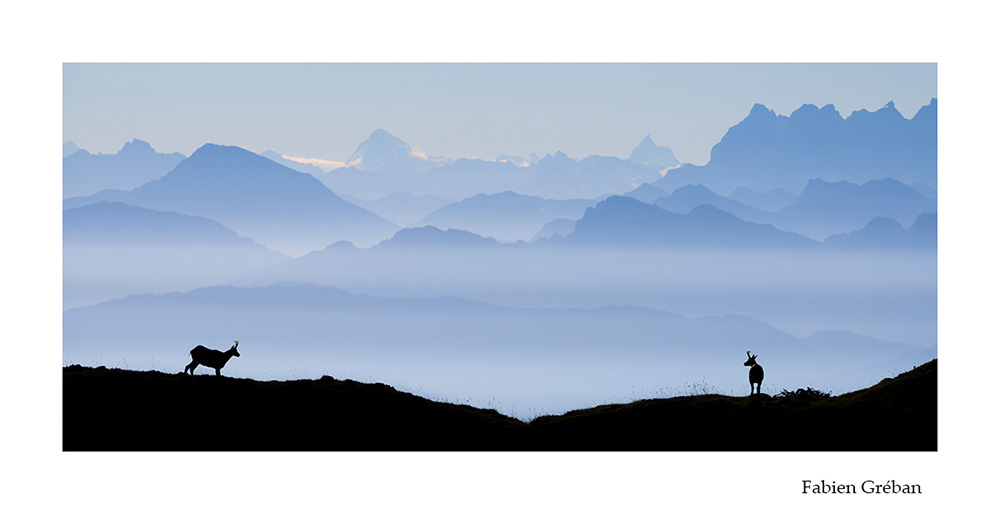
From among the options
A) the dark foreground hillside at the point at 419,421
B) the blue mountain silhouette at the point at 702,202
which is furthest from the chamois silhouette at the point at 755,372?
the blue mountain silhouette at the point at 702,202

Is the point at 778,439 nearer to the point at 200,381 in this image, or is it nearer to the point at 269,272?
the point at 200,381

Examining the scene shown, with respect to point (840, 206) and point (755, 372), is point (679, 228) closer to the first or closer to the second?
point (840, 206)

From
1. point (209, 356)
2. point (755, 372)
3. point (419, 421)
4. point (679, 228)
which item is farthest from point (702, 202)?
point (209, 356)

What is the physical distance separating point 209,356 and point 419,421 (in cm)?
795

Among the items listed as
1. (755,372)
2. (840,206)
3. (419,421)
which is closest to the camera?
(755,372)

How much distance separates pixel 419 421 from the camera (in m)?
29.7

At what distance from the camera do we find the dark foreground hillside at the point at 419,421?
27219 millimetres

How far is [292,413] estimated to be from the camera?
28734mm

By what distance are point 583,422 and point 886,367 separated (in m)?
12.6

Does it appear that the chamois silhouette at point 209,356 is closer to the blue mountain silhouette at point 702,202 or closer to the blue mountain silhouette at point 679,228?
the blue mountain silhouette at point 679,228

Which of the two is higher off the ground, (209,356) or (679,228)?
(679,228)

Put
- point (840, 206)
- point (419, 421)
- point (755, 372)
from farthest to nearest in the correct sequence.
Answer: point (840, 206)
point (419, 421)
point (755, 372)

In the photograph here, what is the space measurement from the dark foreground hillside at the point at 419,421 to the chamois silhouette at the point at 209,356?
27.8 inches

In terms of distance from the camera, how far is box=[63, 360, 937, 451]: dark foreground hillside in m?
27.2
